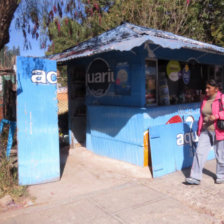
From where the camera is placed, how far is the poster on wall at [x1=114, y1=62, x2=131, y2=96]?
5.09m

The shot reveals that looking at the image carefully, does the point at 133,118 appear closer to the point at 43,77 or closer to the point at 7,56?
the point at 43,77

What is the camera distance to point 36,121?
3.95m

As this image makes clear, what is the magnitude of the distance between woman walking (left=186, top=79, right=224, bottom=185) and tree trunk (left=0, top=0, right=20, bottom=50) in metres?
3.23

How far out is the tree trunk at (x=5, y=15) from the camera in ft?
11.1

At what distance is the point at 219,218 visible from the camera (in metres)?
3.03

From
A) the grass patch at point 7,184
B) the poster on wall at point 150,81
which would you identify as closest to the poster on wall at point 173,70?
the poster on wall at point 150,81

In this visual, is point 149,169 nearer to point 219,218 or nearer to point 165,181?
point 165,181

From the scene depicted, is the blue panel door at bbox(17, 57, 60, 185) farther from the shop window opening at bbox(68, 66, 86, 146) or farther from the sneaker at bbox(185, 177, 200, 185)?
the shop window opening at bbox(68, 66, 86, 146)

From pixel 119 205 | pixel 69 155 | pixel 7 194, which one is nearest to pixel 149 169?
pixel 119 205

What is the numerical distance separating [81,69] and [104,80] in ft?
3.94

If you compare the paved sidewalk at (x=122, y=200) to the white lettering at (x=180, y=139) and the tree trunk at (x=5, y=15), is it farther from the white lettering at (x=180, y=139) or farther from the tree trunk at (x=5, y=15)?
the tree trunk at (x=5, y=15)

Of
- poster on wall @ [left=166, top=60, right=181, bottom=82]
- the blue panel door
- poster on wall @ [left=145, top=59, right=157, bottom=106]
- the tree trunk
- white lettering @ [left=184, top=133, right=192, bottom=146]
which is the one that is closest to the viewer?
the tree trunk

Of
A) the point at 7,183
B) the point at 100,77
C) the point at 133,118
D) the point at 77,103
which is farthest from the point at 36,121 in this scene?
the point at 77,103

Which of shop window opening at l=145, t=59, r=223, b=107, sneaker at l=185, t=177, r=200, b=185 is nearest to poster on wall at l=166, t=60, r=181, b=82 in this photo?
shop window opening at l=145, t=59, r=223, b=107
